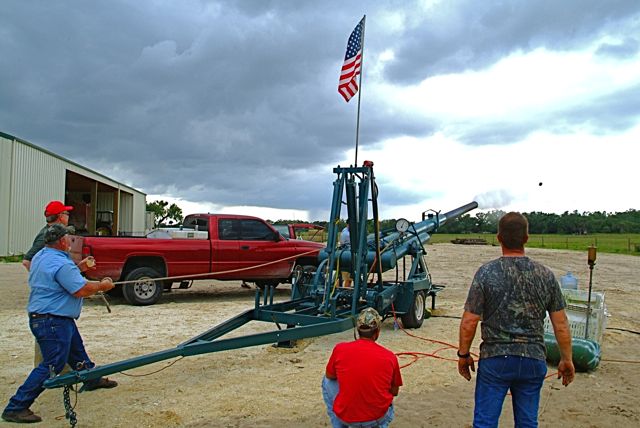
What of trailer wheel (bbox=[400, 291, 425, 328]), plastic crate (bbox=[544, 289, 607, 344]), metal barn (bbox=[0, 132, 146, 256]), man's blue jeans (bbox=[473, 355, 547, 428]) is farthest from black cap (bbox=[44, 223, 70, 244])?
metal barn (bbox=[0, 132, 146, 256])

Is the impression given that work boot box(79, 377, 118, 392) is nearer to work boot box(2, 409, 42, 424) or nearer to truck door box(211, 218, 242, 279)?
work boot box(2, 409, 42, 424)

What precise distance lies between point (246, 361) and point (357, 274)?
1.69 meters

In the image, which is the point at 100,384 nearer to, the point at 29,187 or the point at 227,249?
the point at 227,249

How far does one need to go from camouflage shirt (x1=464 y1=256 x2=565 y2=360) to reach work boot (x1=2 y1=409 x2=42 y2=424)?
3518mm

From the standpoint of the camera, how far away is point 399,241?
872cm

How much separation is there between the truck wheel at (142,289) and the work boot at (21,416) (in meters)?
5.73

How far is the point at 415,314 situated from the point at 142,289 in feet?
17.0

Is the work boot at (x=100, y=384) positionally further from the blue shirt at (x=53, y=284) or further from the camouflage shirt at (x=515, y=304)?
the camouflage shirt at (x=515, y=304)

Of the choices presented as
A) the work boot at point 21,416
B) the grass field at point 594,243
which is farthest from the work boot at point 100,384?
the grass field at point 594,243

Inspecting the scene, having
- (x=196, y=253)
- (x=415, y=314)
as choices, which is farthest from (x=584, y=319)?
(x=196, y=253)

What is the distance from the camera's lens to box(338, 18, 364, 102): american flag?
30.0 feet

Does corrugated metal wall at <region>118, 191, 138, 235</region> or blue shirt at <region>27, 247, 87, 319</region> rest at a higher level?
corrugated metal wall at <region>118, 191, 138, 235</region>

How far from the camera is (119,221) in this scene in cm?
3694

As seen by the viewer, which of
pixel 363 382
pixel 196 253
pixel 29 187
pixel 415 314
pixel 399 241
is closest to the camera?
pixel 363 382
